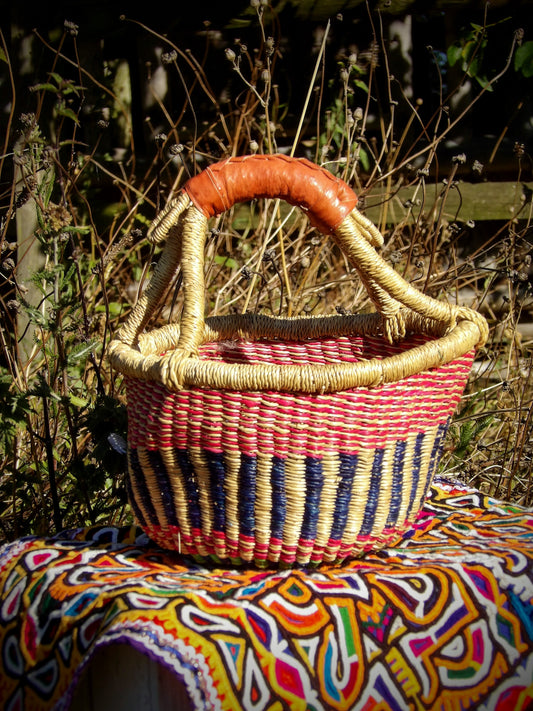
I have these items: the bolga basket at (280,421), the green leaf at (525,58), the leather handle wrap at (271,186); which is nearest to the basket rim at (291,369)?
the bolga basket at (280,421)

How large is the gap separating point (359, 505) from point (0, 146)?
1866 millimetres

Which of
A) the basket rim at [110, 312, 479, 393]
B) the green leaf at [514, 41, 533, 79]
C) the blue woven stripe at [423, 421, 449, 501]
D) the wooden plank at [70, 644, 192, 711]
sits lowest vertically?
the wooden plank at [70, 644, 192, 711]

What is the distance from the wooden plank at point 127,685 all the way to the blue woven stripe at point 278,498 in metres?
0.25

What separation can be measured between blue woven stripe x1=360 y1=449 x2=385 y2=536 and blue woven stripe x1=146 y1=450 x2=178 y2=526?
30cm

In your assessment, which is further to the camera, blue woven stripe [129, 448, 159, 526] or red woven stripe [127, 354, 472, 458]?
blue woven stripe [129, 448, 159, 526]

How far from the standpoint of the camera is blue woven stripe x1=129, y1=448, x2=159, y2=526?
3.52ft

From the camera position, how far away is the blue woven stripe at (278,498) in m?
0.97

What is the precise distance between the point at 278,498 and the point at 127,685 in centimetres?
34

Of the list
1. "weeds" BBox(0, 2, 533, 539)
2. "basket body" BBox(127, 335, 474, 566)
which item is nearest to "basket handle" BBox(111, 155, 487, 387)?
"basket body" BBox(127, 335, 474, 566)

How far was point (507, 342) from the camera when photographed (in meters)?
2.57

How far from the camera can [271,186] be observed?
1.05 metres

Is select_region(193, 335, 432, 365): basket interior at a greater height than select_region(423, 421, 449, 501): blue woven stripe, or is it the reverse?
select_region(193, 335, 432, 365): basket interior

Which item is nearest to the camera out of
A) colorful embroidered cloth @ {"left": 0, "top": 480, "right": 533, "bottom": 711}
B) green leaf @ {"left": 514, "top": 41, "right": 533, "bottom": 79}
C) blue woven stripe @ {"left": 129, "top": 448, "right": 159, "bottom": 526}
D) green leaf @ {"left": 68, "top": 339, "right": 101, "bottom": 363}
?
colorful embroidered cloth @ {"left": 0, "top": 480, "right": 533, "bottom": 711}

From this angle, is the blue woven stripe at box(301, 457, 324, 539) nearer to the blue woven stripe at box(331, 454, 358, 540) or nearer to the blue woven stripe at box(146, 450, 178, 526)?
the blue woven stripe at box(331, 454, 358, 540)
